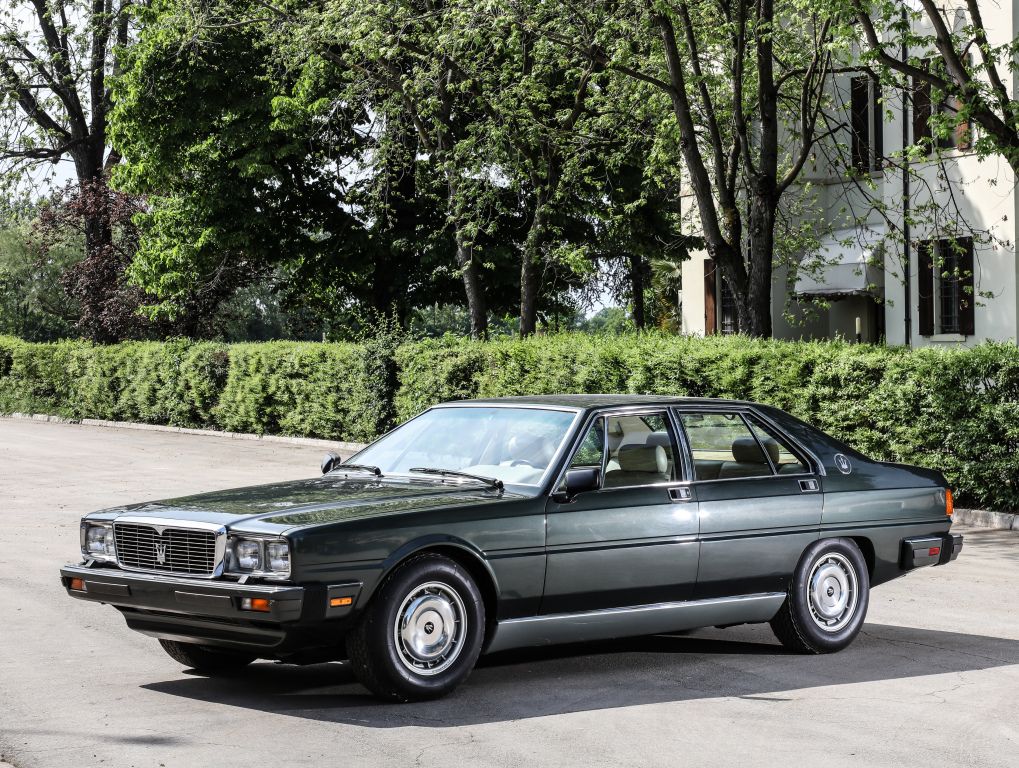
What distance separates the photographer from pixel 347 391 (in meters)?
28.8

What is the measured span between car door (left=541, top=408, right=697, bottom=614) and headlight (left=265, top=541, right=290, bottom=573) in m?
1.45

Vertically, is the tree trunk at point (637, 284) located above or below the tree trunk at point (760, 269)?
above

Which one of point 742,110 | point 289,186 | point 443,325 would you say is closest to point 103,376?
point 289,186

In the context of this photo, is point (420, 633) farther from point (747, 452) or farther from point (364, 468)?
point (747, 452)

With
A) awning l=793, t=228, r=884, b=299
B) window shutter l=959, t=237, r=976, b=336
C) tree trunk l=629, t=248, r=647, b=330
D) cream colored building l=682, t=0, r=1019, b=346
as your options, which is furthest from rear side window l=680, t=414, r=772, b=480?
tree trunk l=629, t=248, r=647, b=330

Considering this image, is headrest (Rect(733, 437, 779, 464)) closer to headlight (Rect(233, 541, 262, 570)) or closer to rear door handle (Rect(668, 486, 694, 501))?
rear door handle (Rect(668, 486, 694, 501))

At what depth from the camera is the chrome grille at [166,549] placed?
6.75 meters

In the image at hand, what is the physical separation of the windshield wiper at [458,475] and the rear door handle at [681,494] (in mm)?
1060

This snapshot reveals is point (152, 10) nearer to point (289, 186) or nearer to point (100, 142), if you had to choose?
point (289, 186)

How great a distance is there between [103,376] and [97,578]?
33328mm

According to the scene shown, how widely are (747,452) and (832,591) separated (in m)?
1.01

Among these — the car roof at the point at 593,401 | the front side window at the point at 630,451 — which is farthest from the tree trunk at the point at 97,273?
the front side window at the point at 630,451

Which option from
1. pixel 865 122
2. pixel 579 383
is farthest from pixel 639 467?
pixel 865 122

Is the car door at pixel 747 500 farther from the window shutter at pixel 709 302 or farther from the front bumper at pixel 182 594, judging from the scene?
the window shutter at pixel 709 302
